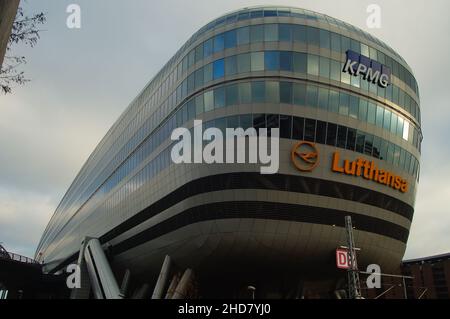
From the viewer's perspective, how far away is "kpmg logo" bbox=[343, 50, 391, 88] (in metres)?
47.8

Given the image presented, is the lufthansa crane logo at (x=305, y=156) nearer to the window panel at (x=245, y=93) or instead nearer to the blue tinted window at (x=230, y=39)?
the window panel at (x=245, y=93)

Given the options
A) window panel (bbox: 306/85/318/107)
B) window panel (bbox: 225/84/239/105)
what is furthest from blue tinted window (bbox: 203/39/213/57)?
window panel (bbox: 306/85/318/107)

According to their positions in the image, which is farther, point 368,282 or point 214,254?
point 368,282

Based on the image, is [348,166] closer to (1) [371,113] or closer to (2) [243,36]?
(1) [371,113]

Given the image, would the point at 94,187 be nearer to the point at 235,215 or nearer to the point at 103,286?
the point at 103,286

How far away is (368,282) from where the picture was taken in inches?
1966

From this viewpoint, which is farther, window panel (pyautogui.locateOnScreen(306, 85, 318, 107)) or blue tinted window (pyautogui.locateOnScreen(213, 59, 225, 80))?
blue tinted window (pyautogui.locateOnScreen(213, 59, 225, 80))

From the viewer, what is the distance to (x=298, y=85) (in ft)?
149

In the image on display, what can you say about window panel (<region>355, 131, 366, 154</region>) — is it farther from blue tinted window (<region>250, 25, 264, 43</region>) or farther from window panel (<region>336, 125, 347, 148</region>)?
blue tinted window (<region>250, 25, 264, 43</region>)

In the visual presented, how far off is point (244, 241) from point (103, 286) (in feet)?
90.1

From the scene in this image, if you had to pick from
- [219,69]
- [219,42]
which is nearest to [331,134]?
[219,69]

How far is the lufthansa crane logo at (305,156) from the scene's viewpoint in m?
44.6
